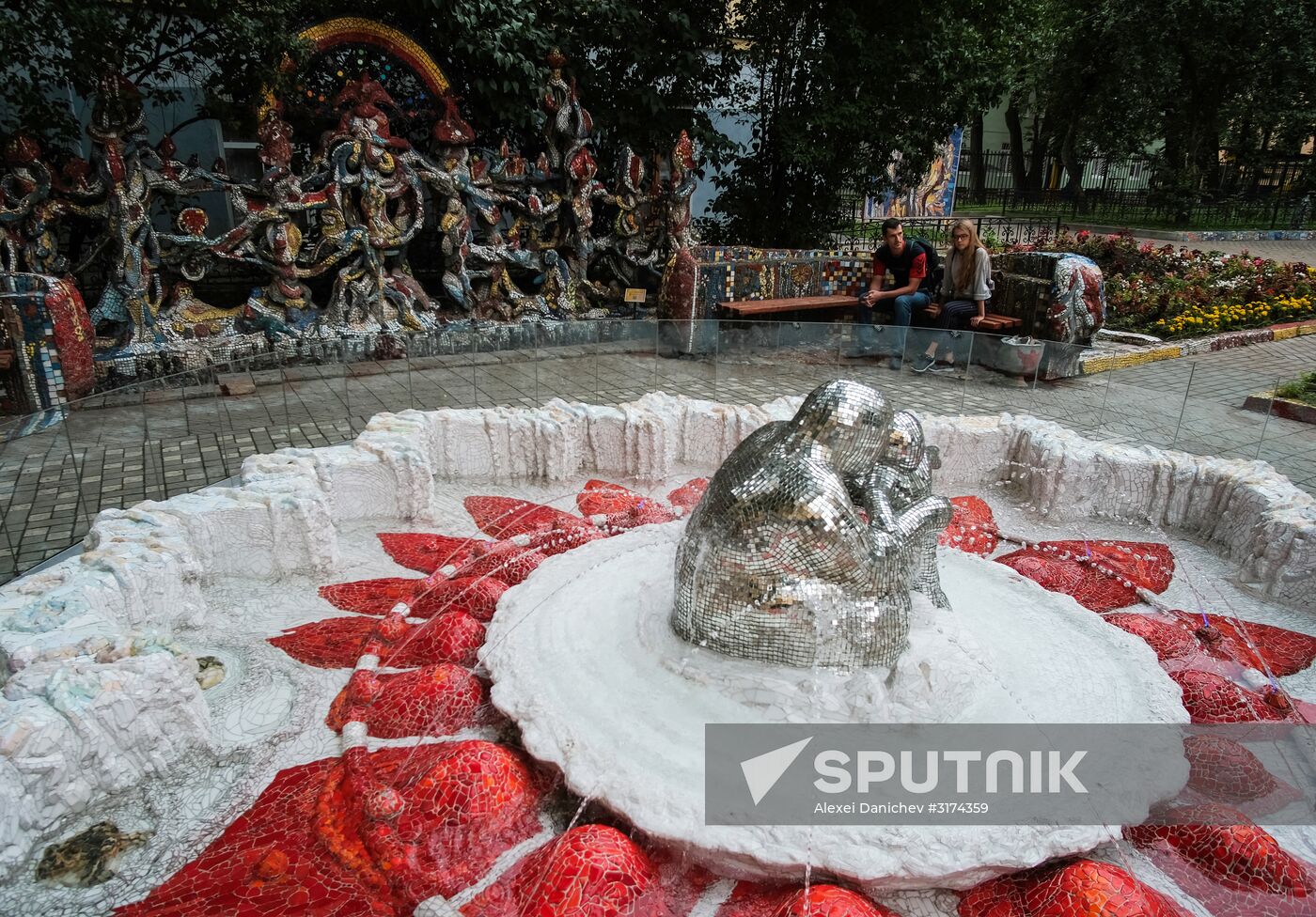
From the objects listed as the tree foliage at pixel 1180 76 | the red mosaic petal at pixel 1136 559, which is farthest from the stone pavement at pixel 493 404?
the tree foliage at pixel 1180 76

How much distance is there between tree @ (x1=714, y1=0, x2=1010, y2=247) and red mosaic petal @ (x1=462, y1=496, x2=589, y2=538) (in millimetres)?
10559

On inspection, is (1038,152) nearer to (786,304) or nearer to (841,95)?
(841,95)

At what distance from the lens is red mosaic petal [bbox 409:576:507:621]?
4516mm

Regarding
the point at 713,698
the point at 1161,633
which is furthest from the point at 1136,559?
the point at 713,698

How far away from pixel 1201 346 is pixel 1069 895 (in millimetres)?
12472

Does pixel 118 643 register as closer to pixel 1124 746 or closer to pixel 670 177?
pixel 1124 746

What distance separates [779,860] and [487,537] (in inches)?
136

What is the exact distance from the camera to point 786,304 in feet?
39.1

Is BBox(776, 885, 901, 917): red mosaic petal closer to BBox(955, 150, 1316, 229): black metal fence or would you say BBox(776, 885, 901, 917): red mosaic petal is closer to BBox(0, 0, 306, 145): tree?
BBox(0, 0, 306, 145): tree

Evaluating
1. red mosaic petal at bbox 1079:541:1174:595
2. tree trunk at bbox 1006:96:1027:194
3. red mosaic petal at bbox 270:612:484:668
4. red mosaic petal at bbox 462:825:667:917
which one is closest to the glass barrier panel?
red mosaic petal at bbox 1079:541:1174:595

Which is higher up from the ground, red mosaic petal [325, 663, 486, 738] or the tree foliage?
the tree foliage

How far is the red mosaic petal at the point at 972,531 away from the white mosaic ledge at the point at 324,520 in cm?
64

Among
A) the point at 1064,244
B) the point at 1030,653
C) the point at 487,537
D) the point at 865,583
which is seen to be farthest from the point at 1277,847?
the point at 1064,244

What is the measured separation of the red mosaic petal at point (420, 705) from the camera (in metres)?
3.60
